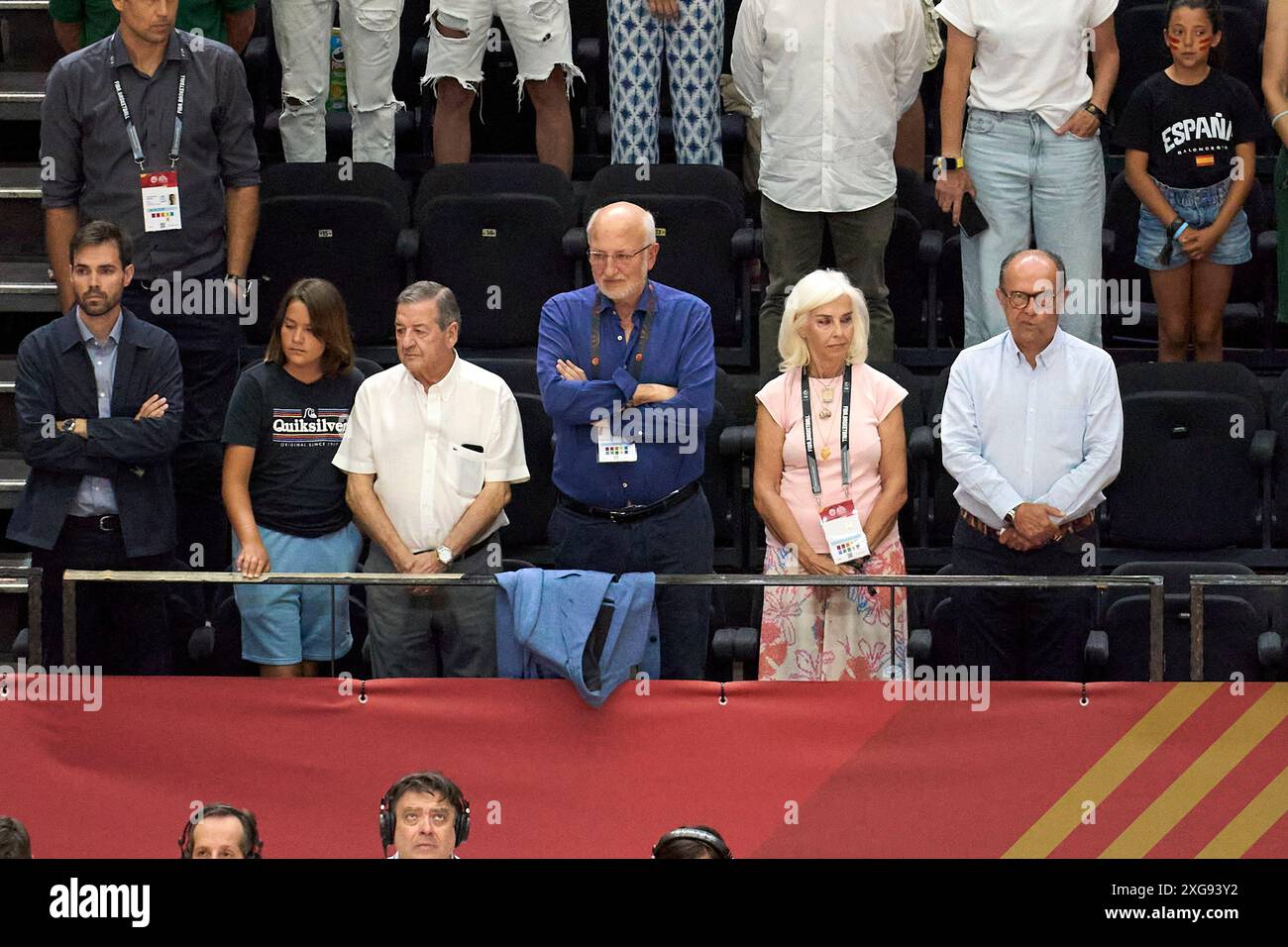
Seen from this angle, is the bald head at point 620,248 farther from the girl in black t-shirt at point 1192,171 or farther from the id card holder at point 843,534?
the girl in black t-shirt at point 1192,171

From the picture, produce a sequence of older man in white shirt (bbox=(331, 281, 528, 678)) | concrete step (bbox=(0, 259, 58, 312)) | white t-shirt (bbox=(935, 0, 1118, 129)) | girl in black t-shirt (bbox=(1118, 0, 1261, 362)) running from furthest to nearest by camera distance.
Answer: concrete step (bbox=(0, 259, 58, 312)) → girl in black t-shirt (bbox=(1118, 0, 1261, 362)) → white t-shirt (bbox=(935, 0, 1118, 129)) → older man in white shirt (bbox=(331, 281, 528, 678))

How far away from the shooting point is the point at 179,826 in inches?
205

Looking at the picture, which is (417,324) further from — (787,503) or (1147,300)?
(1147,300)

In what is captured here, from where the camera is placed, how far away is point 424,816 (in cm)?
467

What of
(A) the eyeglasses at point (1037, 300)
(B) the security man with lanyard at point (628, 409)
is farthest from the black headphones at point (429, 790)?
(A) the eyeglasses at point (1037, 300)

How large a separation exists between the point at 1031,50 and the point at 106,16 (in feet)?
10.5

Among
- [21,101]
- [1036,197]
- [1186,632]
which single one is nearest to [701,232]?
[1036,197]

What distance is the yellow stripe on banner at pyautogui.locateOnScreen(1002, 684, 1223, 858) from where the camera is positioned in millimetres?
5070

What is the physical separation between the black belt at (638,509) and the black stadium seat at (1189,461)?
1.60 metres

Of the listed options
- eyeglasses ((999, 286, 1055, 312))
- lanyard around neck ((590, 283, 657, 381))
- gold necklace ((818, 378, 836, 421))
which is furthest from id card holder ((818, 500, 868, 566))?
eyeglasses ((999, 286, 1055, 312))

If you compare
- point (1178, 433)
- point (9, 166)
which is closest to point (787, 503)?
point (1178, 433)

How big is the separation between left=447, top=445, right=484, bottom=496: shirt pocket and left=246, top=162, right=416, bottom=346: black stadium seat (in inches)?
65.3

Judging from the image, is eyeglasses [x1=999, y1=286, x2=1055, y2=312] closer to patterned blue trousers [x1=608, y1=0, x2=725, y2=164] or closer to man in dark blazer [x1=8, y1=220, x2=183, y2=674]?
patterned blue trousers [x1=608, y1=0, x2=725, y2=164]
